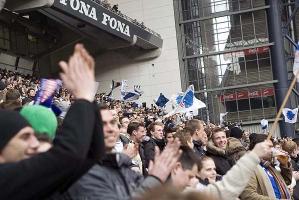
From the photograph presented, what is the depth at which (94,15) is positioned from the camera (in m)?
23.3

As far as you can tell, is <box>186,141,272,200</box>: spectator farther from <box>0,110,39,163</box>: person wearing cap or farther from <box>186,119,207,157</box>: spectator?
<box>186,119,207,157</box>: spectator

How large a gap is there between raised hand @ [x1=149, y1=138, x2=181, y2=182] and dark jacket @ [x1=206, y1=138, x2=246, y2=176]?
9.43 feet

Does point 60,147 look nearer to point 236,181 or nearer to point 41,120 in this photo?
point 41,120

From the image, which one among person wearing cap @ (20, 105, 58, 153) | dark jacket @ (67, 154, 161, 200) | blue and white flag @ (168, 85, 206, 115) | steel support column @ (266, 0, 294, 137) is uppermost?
steel support column @ (266, 0, 294, 137)

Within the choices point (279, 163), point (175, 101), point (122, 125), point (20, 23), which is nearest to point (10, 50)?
point (20, 23)

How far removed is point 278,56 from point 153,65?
7835mm

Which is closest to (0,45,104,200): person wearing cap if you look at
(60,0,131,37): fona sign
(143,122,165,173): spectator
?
(143,122,165,173): spectator

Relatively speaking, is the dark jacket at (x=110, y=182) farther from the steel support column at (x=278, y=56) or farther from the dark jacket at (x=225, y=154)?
the steel support column at (x=278, y=56)

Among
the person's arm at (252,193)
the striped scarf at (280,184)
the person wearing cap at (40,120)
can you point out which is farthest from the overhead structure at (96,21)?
the person wearing cap at (40,120)

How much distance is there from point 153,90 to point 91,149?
30.6 metres

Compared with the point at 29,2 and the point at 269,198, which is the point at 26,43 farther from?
the point at 269,198

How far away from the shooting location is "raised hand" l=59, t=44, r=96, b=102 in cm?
203

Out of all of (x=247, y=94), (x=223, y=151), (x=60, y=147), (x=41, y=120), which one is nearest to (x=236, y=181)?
(x=41, y=120)

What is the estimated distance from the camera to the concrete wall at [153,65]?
32250 mm
